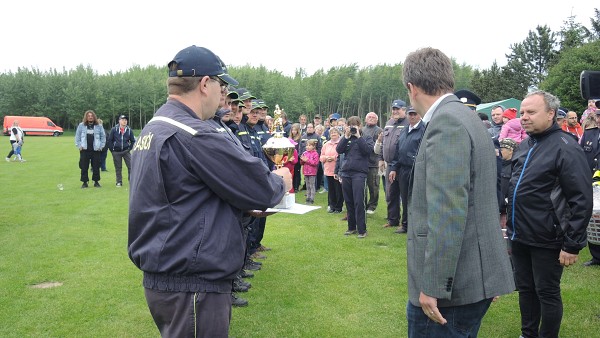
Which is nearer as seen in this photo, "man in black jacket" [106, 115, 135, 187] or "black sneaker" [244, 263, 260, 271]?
"black sneaker" [244, 263, 260, 271]

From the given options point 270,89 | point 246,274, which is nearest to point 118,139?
point 246,274

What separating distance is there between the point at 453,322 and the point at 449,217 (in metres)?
0.62

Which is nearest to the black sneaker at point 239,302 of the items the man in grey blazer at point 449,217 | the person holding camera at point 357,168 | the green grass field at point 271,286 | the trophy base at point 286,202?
the green grass field at point 271,286

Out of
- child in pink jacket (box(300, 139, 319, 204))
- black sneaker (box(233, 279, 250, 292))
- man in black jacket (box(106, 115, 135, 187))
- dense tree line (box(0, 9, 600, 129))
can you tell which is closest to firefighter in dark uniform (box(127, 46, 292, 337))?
black sneaker (box(233, 279, 250, 292))

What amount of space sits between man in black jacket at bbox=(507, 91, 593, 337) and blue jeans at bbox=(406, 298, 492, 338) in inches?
70.7

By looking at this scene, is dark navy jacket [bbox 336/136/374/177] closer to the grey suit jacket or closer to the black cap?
the black cap

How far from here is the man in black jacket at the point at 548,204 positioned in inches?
149

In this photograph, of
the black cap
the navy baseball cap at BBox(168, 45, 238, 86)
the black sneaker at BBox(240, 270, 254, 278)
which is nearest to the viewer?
the navy baseball cap at BBox(168, 45, 238, 86)

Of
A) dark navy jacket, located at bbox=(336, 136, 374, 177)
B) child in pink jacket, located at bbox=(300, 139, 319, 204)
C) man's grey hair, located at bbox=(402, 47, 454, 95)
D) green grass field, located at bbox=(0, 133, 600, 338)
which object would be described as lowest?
green grass field, located at bbox=(0, 133, 600, 338)

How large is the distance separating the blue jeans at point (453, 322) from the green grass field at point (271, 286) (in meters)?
2.42

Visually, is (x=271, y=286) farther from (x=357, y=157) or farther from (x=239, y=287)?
(x=357, y=157)

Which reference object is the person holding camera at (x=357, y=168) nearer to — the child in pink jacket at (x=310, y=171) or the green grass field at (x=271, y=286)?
the green grass field at (x=271, y=286)

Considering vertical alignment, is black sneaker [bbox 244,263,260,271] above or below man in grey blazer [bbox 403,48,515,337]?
below

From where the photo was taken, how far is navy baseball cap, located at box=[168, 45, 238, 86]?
2371 millimetres
